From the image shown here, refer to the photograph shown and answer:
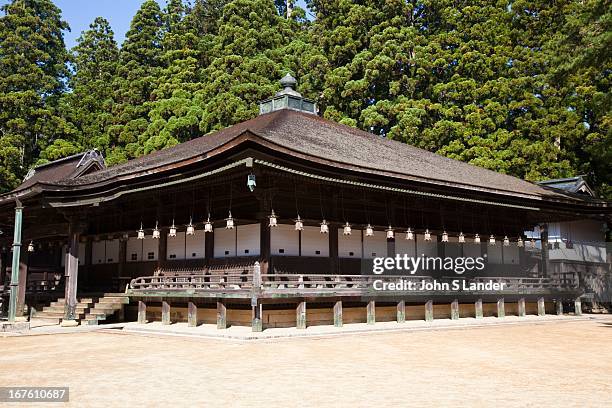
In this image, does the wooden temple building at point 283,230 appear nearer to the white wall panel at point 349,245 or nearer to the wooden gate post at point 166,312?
the white wall panel at point 349,245

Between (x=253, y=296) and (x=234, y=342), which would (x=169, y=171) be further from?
(x=234, y=342)

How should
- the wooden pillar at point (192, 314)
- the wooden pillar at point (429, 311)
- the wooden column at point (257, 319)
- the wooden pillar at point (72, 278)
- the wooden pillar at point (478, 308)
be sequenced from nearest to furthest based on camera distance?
1. the wooden column at point (257, 319)
2. the wooden pillar at point (192, 314)
3. the wooden pillar at point (72, 278)
4. the wooden pillar at point (429, 311)
5. the wooden pillar at point (478, 308)

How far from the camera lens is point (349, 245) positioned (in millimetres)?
22000

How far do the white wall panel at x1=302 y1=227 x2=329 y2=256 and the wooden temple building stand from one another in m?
0.05

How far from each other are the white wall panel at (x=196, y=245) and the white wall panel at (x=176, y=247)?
10.2 inches

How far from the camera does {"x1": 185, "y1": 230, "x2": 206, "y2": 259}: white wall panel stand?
864 inches

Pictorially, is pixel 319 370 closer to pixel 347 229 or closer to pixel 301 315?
pixel 301 315

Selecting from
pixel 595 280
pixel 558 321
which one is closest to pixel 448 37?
pixel 595 280

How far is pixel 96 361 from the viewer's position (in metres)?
11.7

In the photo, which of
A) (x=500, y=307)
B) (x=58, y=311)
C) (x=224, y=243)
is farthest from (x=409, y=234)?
(x=58, y=311)

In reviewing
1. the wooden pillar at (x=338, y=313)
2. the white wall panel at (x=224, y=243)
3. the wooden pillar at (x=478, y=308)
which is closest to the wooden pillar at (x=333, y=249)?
the wooden pillar at (x=338, y=313)

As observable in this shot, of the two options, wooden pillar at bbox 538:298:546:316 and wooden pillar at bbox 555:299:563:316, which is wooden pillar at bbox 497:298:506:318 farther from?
wooden pillar at bbox 555:299:563:316

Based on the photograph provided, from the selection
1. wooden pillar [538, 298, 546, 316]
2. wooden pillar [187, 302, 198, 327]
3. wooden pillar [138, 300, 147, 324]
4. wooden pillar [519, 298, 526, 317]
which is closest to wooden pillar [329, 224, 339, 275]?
wooden pillar [187, 302, 198, 327]

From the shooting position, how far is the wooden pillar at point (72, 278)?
20.1 m
